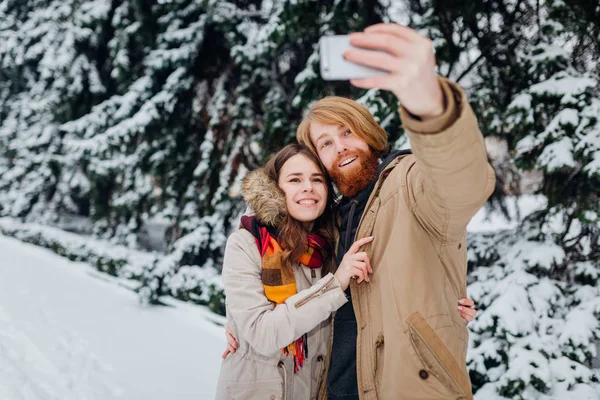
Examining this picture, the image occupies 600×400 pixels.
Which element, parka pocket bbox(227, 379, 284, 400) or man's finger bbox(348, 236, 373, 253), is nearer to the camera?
man's finger bbox(348, 236, 373, 253)

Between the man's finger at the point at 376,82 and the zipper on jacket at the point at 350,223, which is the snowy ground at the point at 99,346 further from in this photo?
the man's finger at the point at 376,82

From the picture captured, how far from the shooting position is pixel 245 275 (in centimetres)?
147

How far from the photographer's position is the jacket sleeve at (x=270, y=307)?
51.6 inches

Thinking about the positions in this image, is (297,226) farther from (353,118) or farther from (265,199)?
(353,118)

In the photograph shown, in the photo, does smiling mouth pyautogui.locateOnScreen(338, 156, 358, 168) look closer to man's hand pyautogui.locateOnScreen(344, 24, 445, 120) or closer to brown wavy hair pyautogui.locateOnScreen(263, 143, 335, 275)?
brown wavy hair pyautogui.locateOnScreen(263, 143, 335, 275)

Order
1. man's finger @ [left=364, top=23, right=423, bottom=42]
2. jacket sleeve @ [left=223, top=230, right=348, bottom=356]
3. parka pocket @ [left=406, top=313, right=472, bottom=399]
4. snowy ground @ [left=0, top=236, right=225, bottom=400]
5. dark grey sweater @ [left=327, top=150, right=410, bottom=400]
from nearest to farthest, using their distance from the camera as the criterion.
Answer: man's finger @ [left=364, top=23, right=423, bottom=42]
parka pocket @ [left=406, top=313, right=472, bottom=399]
jacket sleeve @ [left=223, top=230, right=348, bottom=356]
dark grey sweater @ [left=327, top=150, right=410, bottom=400]
snowy ground @ [left=0, top=236, right=225, bottom=400]

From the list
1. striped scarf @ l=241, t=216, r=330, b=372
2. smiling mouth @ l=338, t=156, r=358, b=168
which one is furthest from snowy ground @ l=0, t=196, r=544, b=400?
smiling mouth @ l=338, t=156, r=358, b=168

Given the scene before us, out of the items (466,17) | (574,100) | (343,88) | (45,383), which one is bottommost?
(45,383)

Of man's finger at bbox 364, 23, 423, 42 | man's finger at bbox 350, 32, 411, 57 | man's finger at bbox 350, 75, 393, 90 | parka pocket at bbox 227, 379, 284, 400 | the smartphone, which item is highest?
man's finger at bbox 364, 23, 423, 42

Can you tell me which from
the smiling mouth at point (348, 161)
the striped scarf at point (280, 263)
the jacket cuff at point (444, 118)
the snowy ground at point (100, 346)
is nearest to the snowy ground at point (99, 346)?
the snowy ground at point (100, 346)

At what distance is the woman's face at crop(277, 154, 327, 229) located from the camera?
5.33ft

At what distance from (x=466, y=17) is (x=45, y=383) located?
217 inches

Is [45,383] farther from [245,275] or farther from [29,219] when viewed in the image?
[29,219]

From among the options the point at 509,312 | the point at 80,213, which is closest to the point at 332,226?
the point at 509,312
